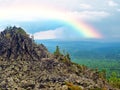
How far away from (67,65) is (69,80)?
2258 centimetres

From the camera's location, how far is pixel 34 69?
454 ft

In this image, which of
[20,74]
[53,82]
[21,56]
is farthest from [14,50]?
[53,82]

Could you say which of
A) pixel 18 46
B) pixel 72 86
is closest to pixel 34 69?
pixel 18 46

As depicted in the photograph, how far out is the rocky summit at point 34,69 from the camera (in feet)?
419

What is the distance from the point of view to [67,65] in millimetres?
152375

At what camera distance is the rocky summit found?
127625 millimetres

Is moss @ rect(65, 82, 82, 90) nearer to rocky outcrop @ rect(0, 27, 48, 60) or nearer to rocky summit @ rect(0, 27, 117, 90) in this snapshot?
rocky summit @ rect(0, 27, 117, 90)

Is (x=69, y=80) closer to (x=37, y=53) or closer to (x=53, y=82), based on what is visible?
(x=53, y=82)

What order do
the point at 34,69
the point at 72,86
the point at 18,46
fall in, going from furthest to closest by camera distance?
1. the point at 18,46
2. the point at 34,69
3. the point at 72,86

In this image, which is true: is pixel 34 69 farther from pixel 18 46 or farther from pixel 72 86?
pixel 72 86

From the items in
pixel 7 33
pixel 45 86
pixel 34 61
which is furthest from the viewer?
pixel 7 33

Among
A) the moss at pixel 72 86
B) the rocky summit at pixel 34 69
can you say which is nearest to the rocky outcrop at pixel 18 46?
the rocky summit at pixel 34 69

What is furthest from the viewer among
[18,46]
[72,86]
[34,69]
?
[18,46]

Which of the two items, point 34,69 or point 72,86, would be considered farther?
point 34,69
